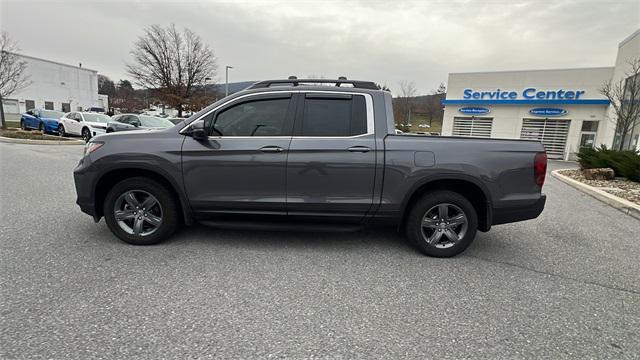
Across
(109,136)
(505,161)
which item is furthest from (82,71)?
(505,161)

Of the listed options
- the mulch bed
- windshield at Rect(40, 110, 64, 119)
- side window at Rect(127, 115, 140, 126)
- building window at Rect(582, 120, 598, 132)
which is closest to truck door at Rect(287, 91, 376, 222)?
the mulch bed

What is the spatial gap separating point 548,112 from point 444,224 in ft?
74.3

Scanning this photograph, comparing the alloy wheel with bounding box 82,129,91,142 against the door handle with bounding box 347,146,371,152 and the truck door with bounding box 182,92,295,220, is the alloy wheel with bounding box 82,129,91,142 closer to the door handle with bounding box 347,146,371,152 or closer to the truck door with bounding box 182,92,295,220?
the truck door with bounding box 182,92,295,220

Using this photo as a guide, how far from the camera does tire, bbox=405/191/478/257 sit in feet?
11.8

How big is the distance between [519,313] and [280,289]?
6.86ft

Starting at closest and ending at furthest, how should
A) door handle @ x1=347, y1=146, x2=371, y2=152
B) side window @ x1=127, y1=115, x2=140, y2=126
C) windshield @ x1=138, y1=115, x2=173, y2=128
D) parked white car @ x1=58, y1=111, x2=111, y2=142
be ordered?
door handle @ x1=347, y1=146, x2=371, y2=152 < side window @ x1=127, y1=115, x2=140, y2=126 < windshield @ x1=138, y1=115, x2=173, y2=128 < parked white car @ x1=58, y1=111, x2=111, y2=142

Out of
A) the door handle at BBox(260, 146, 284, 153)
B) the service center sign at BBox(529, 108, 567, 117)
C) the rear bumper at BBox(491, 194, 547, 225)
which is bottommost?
the rear bumper at BBox(491, 194, 547, 225)

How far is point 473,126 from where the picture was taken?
2334 centimetres

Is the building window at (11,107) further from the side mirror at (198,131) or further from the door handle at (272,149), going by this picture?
the door handle at (272,149)

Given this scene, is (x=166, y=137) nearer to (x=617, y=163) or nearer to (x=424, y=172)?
(x=424, y=172)

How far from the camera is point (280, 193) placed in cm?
359

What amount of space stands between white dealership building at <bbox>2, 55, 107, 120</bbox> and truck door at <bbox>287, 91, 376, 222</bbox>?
53.0 m

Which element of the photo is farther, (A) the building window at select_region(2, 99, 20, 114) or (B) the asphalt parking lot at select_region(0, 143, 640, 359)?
(A) the building window at select_region(2, 99, 20, 114)

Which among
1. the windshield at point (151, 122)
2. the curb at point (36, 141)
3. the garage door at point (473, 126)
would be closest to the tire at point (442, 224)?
the windshield at point (151, 122)
